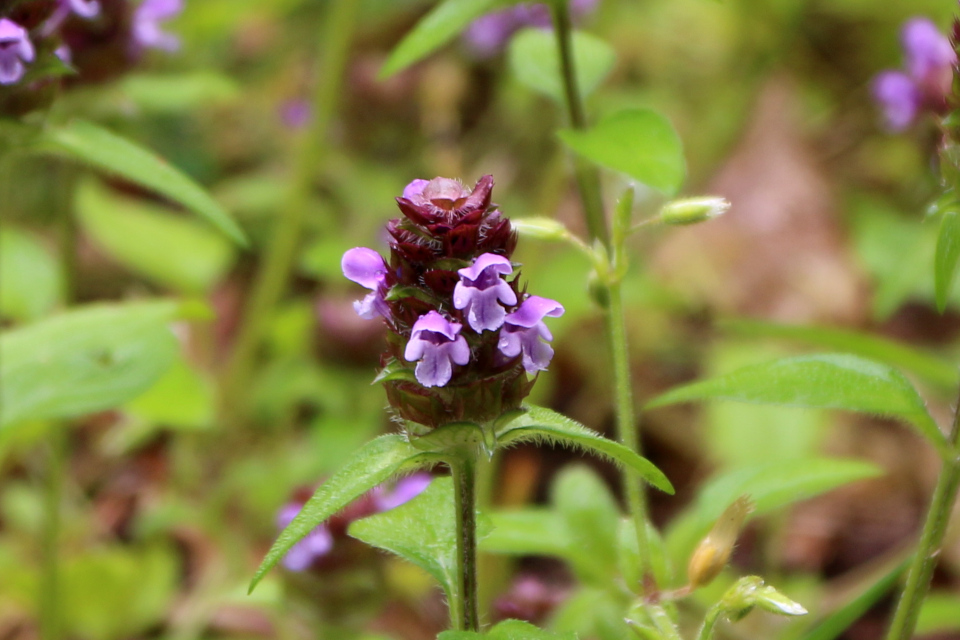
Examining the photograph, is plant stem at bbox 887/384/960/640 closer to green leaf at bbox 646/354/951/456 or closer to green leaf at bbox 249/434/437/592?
green leaf at bbox 646/354/951/456

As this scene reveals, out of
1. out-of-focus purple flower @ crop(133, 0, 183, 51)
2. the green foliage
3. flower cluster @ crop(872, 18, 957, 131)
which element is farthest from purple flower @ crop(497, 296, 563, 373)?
the green foliage

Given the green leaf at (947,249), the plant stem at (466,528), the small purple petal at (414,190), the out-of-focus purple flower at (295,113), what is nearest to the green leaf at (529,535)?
the plant stem at (466,528)

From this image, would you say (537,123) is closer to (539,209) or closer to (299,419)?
(539,209)

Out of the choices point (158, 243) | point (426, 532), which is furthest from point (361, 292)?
point (426, 532)

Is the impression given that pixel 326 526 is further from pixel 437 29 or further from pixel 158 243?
pixel 158 243

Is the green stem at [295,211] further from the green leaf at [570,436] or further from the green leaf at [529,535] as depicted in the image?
the green leaf at [570,436]

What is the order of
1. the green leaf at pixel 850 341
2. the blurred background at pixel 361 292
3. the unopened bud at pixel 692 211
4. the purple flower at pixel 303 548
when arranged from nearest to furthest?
the unopened bud at pixel 692 211
the green leaf at pixel 850 341
the purple flower at pixel 303 548
the blurred background at pixel 361 292
